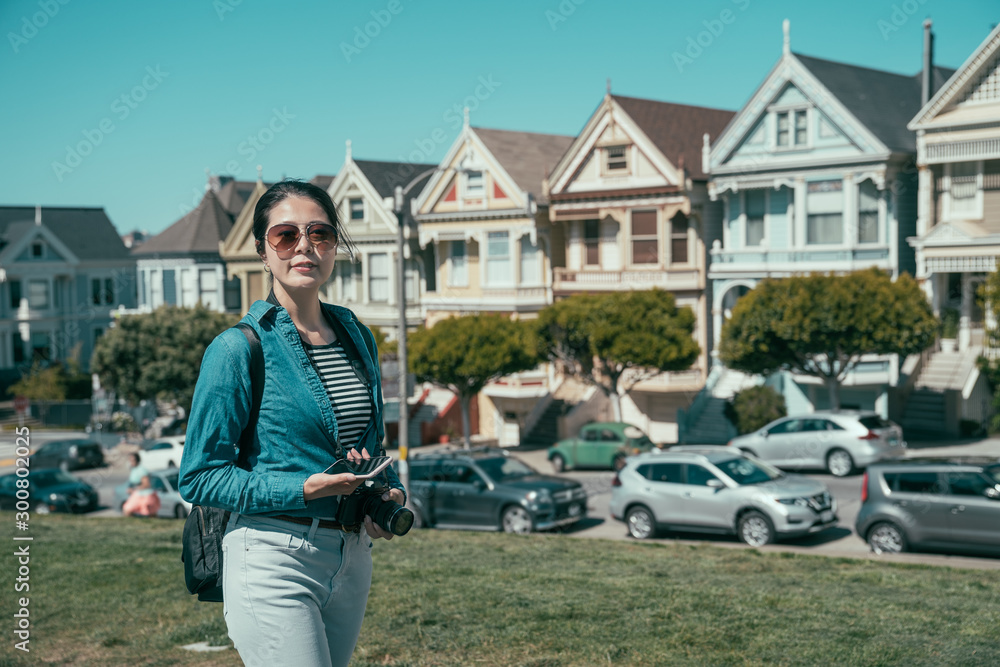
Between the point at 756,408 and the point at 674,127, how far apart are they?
12522 millimetres

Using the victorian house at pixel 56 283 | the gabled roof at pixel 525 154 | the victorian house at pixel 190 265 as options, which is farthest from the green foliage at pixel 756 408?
the victorian house at pixel 56 283

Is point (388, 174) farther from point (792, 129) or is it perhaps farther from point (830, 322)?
point (830, 322)

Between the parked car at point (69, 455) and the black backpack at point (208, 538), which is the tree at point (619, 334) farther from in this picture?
the black backpack at point (208, 538)

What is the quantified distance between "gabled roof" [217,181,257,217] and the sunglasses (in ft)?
166

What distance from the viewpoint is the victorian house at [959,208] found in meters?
28.7

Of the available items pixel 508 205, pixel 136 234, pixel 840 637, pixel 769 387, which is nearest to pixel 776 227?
pixel 769 387

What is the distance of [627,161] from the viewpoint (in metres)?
36.5

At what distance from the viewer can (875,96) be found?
33094 millimetres

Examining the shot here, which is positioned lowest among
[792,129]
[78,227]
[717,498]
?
[717,498]

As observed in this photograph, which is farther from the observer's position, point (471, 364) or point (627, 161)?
point (627, 161)

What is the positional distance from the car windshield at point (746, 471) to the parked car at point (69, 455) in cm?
2763

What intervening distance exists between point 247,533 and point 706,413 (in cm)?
3106

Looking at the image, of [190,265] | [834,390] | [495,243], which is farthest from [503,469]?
[190,265]

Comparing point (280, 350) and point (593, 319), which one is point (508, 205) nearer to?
point (593, 319)
